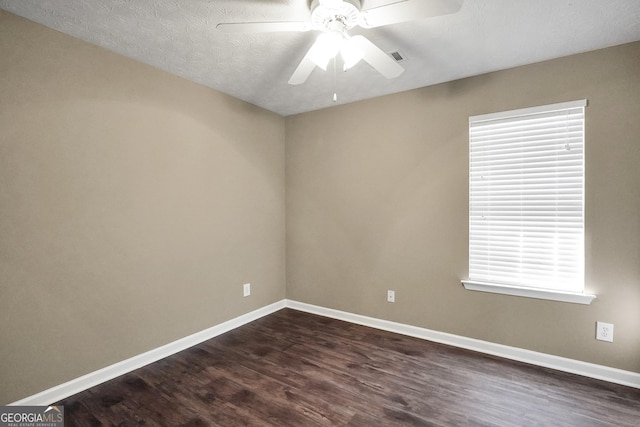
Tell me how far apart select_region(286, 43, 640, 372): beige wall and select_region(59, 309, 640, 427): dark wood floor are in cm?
36

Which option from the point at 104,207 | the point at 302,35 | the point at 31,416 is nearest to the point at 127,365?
the point at 31,416

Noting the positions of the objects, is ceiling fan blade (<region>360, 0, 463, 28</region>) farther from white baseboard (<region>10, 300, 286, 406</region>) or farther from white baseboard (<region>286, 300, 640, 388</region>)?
white baseboard (<region>10, 300, 286, 406</region>)

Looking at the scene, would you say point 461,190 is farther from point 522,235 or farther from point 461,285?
point 461,285

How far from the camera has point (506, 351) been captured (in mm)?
2449

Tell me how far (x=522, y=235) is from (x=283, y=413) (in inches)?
88.7

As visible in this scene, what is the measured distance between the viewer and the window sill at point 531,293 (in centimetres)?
217

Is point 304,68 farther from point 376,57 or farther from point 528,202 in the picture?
point 528,202

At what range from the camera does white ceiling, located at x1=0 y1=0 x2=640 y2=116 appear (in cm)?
169

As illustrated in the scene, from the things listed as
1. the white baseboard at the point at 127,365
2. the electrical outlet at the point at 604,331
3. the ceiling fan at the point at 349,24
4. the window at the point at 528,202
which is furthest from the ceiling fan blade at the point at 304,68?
the electrical outlet at the point at 604,331

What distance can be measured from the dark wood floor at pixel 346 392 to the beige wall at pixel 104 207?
40 centimetres

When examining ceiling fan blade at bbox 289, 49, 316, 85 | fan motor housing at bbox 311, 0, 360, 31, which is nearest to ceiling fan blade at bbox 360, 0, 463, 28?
fan motor housing at bbox 311, 0, 360, 31

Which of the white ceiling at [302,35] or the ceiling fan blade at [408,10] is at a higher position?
the white ceiling at [302,35]

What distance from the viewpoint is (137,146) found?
7.63 feet

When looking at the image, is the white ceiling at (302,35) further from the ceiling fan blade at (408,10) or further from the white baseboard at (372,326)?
the white baseboard at (372,326)
